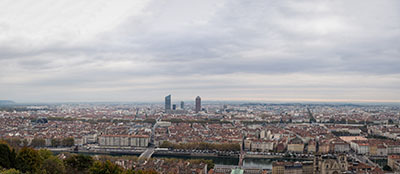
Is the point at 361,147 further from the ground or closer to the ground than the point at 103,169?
closer to the ground

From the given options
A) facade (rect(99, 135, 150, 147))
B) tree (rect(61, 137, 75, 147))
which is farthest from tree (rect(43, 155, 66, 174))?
tree (rect(61, 137, 75, 147))

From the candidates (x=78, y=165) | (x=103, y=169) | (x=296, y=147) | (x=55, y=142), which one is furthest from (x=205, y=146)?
(x=103, y=169)

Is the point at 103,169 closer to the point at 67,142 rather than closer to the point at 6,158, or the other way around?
the point at 6,158

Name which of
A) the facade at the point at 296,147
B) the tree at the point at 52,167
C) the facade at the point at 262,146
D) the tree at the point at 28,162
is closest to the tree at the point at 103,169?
the tree at the point at 52,167

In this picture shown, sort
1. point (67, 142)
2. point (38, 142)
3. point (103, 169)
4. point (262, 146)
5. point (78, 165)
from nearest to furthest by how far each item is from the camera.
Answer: point (103, 169)
point (78, 165)
point (262, 146)
point (38, 142)
point (67, 142)

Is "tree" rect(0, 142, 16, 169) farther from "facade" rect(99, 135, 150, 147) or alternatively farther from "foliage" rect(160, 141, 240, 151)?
"facade" rect(99, 135, 150, 147)

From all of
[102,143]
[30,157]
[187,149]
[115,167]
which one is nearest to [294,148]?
[187,149]

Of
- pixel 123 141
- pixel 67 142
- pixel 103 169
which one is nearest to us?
pixel 103 169

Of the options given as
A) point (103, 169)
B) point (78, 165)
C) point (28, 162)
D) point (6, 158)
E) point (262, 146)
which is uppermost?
point (6, 158)
